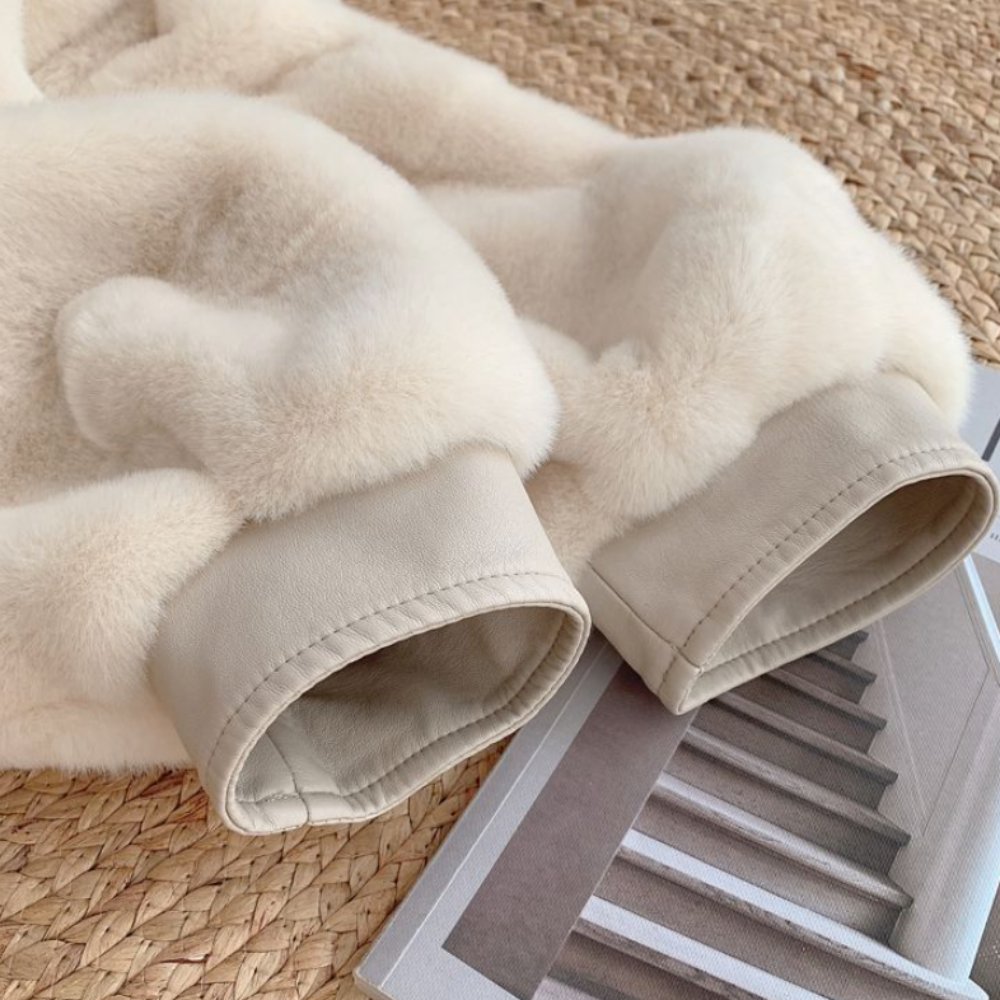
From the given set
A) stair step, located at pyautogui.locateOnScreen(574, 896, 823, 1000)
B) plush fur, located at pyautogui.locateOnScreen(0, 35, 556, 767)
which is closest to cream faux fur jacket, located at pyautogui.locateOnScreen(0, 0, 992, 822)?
plush fur, located at pyautogui.locateOnScreen(0, 35, 556, 767)

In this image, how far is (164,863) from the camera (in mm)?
500

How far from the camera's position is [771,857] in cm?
52

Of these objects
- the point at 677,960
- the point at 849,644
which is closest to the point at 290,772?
the point at 677,960

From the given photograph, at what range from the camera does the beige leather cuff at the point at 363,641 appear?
40cm

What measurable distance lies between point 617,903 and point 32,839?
0.27m

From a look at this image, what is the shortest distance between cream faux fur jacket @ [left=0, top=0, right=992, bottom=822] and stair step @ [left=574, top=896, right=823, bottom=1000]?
4.2 inches

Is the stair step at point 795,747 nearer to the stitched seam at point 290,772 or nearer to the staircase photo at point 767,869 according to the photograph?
the staircase photo at point 767,869

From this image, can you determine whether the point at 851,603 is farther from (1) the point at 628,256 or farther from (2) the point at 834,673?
(1) the point at 628,256

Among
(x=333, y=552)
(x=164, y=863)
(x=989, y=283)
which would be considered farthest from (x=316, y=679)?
(x=989, y=283)

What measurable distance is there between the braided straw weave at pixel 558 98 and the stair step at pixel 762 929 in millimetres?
94

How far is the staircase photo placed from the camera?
1.58 ft

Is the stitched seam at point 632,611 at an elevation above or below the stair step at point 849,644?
above

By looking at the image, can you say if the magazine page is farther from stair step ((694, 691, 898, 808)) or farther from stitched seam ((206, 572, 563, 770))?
stitched seam ((206, 572, 563, 770))

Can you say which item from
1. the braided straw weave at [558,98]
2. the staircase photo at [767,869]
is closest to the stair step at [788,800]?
the staircase photo at [767,869]
